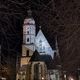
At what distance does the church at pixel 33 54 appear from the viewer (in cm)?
5675

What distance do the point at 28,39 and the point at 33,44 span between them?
1456 millimetres

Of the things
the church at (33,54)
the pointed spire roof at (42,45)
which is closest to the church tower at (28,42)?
the church at (33,54)

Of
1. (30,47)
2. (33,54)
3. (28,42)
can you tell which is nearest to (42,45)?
(30,47)

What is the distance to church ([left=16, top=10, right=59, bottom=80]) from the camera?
5675cm

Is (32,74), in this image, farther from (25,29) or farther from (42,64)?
(25,29)

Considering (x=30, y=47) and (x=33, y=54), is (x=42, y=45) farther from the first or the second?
(x=33, y=54)

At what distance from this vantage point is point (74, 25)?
991 centimetres

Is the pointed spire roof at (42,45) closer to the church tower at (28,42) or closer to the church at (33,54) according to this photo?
the church at (33,54)

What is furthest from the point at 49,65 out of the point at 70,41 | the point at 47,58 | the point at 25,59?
the point at 70,41

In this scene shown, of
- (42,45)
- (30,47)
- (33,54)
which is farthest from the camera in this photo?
(42,45)

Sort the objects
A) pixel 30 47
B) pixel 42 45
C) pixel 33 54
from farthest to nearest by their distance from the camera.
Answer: pixel 42 45
pixel 30 47
pixel 33 54

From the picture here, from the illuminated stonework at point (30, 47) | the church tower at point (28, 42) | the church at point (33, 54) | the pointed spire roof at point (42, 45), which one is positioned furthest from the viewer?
the pointed spire roof at point (42, 45)

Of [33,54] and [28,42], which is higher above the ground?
[28,42]

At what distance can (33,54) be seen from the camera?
5878 cm
